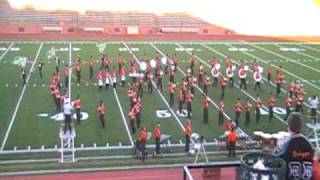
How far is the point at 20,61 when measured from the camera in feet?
88.5

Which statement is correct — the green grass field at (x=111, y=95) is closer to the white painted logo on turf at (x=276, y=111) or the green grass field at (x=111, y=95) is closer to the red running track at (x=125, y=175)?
the white painted logo on turf at (x=276, y=111)

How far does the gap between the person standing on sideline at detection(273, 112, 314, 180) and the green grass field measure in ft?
34.1

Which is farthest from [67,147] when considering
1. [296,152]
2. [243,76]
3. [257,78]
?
[296,152]

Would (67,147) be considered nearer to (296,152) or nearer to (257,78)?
(257,78)

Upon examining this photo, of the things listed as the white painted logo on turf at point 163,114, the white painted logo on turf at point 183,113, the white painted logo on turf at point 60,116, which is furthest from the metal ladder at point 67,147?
the white painted logo on turf at point 183,113

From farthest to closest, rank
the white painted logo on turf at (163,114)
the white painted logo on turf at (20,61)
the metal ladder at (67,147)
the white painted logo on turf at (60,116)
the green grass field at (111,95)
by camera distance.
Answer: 1. the white painted logo on turf at (20,61)
2. the white painted logo on turf at (163,114)
3. the white painted logo on turf at (60,116)
4. the green grass field at (111,95)
5. the metal ladder at (67,147)

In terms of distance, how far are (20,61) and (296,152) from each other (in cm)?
2438

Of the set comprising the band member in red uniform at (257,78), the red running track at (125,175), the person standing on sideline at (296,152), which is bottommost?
the red running track at (125,175)

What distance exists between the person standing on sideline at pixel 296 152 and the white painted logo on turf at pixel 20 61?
22955mm

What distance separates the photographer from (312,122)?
1683 centimetres

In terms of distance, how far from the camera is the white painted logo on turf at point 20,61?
26125 millimetres

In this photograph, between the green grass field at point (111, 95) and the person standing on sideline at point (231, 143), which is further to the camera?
the green grass field at point (111, 95)

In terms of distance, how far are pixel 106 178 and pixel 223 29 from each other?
110ft

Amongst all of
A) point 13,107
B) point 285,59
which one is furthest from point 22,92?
point 285,59
